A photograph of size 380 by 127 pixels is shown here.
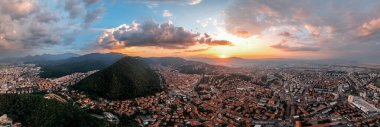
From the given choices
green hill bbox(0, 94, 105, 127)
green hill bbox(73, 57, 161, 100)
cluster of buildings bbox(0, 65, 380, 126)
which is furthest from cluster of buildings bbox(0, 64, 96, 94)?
green hill bbox(0, 94, 105, 127)

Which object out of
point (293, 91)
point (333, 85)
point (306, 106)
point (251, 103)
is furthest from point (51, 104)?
point (333, 85)

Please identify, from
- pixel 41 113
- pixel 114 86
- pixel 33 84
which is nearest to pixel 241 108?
pixel 114 86

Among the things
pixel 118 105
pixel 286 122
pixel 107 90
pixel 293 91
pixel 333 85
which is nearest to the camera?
pixel 286 122

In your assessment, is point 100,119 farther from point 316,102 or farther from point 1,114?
point 316,102

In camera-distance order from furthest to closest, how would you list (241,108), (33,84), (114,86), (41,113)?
(33,84)
(114,86)
(241,108)
(41,113)

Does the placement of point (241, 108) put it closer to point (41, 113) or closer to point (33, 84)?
point (41, 113)

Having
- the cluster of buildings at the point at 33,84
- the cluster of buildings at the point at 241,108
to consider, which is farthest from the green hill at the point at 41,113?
the cluster of buildings at the point at 33,84

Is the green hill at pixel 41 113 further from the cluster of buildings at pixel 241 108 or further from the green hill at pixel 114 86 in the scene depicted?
the green hill at pixel 114 86

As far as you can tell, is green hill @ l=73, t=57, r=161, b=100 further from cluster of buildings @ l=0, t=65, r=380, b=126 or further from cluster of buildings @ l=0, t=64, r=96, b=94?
cluster of buildings @ l=0, t=64, r=96, b=94
